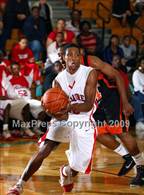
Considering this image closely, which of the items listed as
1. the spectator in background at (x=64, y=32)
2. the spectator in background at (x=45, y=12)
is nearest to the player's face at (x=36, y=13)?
the spectator in background at (x=45, y=12)

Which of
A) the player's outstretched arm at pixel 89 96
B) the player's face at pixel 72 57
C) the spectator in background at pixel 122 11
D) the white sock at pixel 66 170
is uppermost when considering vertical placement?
the player's face at pixel 72 57

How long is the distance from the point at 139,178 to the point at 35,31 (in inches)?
263

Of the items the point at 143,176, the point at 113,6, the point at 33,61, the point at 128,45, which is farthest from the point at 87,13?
the point at 143,176

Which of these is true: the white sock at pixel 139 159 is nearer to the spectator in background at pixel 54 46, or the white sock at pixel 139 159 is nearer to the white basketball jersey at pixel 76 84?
the white basketball jersey at pixel 76 84

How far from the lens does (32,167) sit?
596 centimetres

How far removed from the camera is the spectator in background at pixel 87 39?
41.8ft

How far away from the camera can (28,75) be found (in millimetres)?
11156

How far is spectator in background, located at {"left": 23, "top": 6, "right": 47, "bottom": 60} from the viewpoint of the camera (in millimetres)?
12320

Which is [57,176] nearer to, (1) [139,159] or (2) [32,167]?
(1) [139,159]

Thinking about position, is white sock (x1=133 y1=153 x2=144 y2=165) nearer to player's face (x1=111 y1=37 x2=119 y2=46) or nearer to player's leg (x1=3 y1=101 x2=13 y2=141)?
player's leg (x1=3 y1=101 x2=13 y2=141)

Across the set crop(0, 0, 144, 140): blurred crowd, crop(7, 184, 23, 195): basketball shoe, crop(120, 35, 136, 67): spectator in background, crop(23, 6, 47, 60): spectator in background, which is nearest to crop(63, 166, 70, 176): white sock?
crop(7, 184, 23, 195): basketball shoe

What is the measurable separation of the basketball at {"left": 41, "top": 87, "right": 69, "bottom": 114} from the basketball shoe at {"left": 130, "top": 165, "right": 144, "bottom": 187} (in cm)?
139

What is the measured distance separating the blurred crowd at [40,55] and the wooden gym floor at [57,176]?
1532 mm

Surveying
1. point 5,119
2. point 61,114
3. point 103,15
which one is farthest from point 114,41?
point 61,114
